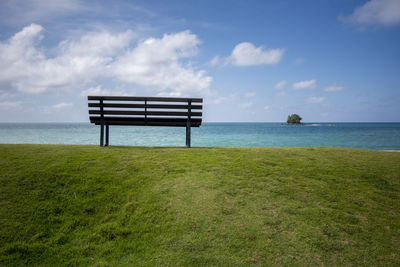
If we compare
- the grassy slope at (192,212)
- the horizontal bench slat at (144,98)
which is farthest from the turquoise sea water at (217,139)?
the grassy slope at (192,212)

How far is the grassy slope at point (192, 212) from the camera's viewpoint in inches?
172

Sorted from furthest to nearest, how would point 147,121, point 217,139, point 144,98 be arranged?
point 217,139, point 147,121, point 144,98

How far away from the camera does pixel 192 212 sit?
542 cm

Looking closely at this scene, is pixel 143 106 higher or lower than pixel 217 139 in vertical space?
higher

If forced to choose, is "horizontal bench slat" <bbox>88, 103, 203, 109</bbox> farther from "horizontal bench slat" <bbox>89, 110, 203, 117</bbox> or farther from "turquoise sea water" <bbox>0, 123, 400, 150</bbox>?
"turquoise sea water" <bbox>0, 123, 400, 150</bbox>

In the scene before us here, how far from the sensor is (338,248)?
4.53 metres

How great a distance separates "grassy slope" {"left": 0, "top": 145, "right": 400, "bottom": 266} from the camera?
172 inches

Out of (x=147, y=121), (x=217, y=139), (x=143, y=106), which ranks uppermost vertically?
(x=143, y=106)

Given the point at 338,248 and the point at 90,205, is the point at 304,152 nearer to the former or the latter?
the point at 338,248

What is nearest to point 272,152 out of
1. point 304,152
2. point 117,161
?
point 304,152

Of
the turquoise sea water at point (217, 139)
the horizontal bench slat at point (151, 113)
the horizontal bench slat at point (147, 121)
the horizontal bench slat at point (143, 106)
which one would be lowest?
the turquoise sea water at point (217, 139)

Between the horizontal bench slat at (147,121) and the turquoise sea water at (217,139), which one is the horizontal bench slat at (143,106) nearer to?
the horizontal bench slat at (147,121)

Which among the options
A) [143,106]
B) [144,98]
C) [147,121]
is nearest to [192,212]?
[147,121]

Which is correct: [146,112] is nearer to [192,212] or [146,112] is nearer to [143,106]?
[143,106]
